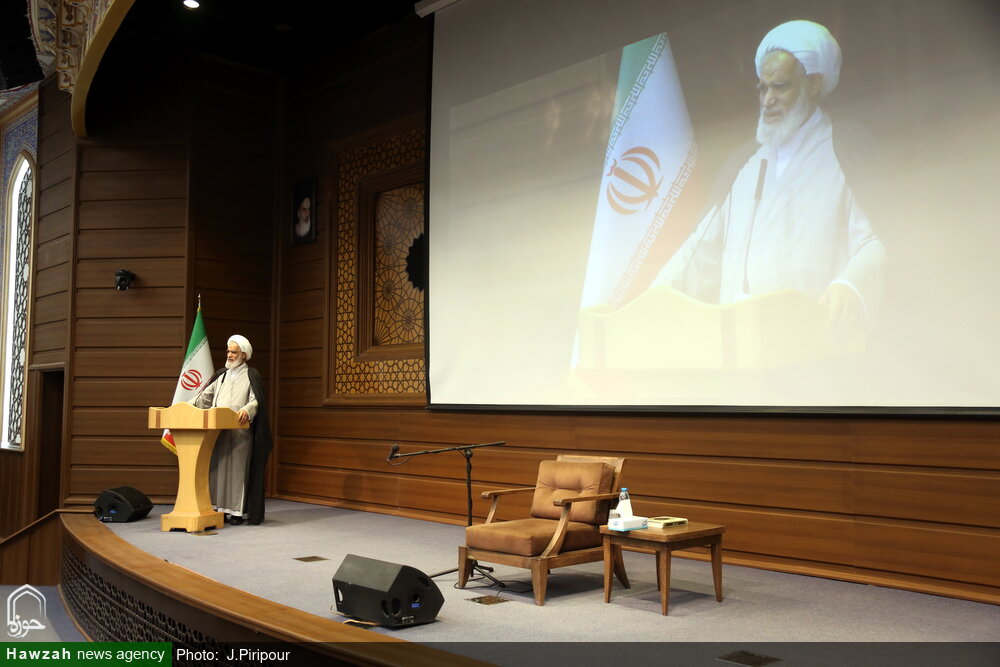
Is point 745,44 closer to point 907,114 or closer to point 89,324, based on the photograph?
point 907,114

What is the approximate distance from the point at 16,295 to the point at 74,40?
3606 millimetres

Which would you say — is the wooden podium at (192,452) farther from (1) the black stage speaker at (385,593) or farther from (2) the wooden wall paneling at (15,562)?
(1) the black stage speaker at (385,593)

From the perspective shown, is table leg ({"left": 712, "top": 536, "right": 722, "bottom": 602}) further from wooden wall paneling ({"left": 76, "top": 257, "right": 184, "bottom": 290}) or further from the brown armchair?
wooden wall paneling ({"left": 76, "top": 257, "right": 184, "bottom": 290})

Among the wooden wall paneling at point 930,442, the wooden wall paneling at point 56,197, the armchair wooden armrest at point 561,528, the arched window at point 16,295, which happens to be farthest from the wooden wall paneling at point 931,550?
the arched window at point 16,295

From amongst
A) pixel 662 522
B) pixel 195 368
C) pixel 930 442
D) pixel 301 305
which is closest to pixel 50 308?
pixel 195 368

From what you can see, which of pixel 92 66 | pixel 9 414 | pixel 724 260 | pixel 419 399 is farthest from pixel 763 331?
pixel 9 414

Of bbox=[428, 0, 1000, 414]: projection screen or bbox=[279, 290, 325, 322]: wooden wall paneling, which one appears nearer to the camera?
bbox=[428, 0, 1000, 414]: projection screen

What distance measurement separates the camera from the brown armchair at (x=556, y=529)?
3.79 meters

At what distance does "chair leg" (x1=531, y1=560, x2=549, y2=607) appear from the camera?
3.71m

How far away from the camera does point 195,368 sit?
694 centimetres

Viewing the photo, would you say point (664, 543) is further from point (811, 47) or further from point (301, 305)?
point (301, 305)

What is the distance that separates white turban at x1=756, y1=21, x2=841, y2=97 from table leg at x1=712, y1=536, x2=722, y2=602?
2.38 m

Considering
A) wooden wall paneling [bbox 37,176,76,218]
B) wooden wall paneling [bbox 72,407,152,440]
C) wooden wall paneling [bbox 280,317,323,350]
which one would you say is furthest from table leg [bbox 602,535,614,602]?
wooden wall paneling [bbox 37,176,76,218]

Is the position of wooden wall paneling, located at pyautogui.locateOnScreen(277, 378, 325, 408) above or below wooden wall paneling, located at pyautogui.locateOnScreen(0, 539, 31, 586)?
above
